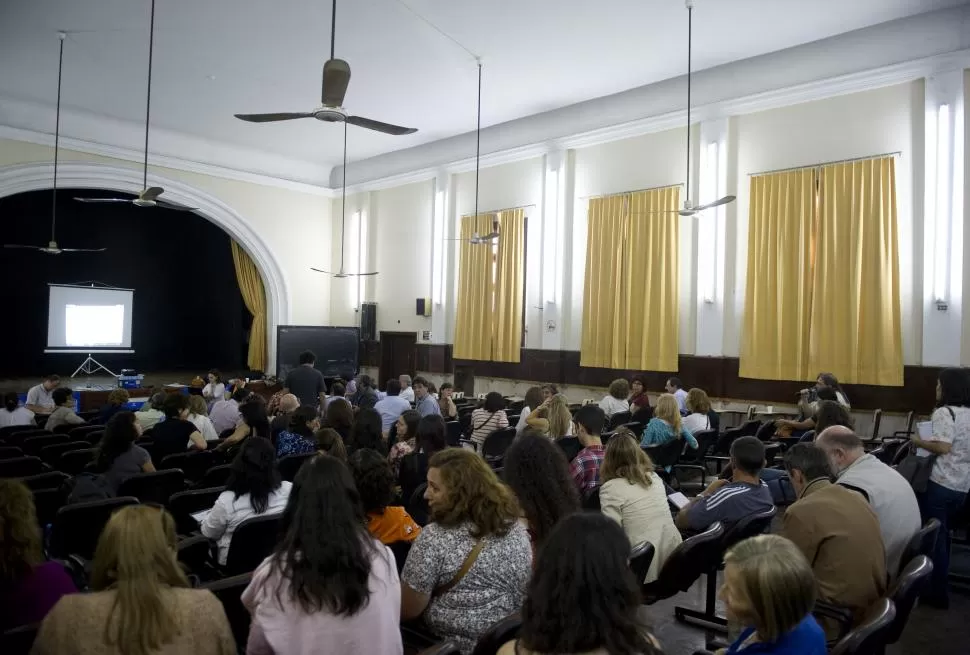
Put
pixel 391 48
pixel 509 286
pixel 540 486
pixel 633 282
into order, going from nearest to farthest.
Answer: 1. pixel 540 486
2. pixel 391 48
3. pixel 633 282
4. pixel 509 286

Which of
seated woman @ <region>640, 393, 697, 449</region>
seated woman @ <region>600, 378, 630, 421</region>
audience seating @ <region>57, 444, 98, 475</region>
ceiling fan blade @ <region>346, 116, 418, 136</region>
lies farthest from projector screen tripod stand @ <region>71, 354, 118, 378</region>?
seated woman @ <region>640, 393, 697, 449</region>

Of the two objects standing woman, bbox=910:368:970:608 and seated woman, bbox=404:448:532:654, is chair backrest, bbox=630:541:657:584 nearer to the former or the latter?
seated woman, bbox=404:448:532:654

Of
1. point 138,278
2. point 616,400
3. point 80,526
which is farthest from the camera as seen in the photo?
point 138,278

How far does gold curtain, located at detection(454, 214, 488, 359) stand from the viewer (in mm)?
12820

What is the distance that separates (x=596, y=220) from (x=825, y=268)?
375 centimetres

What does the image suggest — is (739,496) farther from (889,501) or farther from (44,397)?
(44,397)

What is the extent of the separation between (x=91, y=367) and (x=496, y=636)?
15661mm

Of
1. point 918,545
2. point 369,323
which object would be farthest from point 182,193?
point 918,545

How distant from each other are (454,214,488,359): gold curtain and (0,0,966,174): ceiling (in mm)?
2218

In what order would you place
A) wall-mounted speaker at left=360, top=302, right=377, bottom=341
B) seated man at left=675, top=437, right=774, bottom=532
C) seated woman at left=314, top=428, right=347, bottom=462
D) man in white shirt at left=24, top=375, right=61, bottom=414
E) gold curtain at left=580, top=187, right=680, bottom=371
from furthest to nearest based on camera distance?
1. wall-mounted speaker at left=360, top=302, right=377, bottom=341
2. gold curtain at left=580, top=187, right=680, bottom=371
3. man in white shirt at left=24, top=375, right=61, bottom=414
4. seated woman at left=314, top=428, right=347, bottom=462
5. seated man at left=675, top=437, right=774, bottom=532

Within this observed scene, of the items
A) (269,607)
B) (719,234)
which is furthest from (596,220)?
(269,607)

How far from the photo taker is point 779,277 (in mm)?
9273

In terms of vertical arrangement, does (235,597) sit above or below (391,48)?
below

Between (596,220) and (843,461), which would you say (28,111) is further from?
(843,461)
